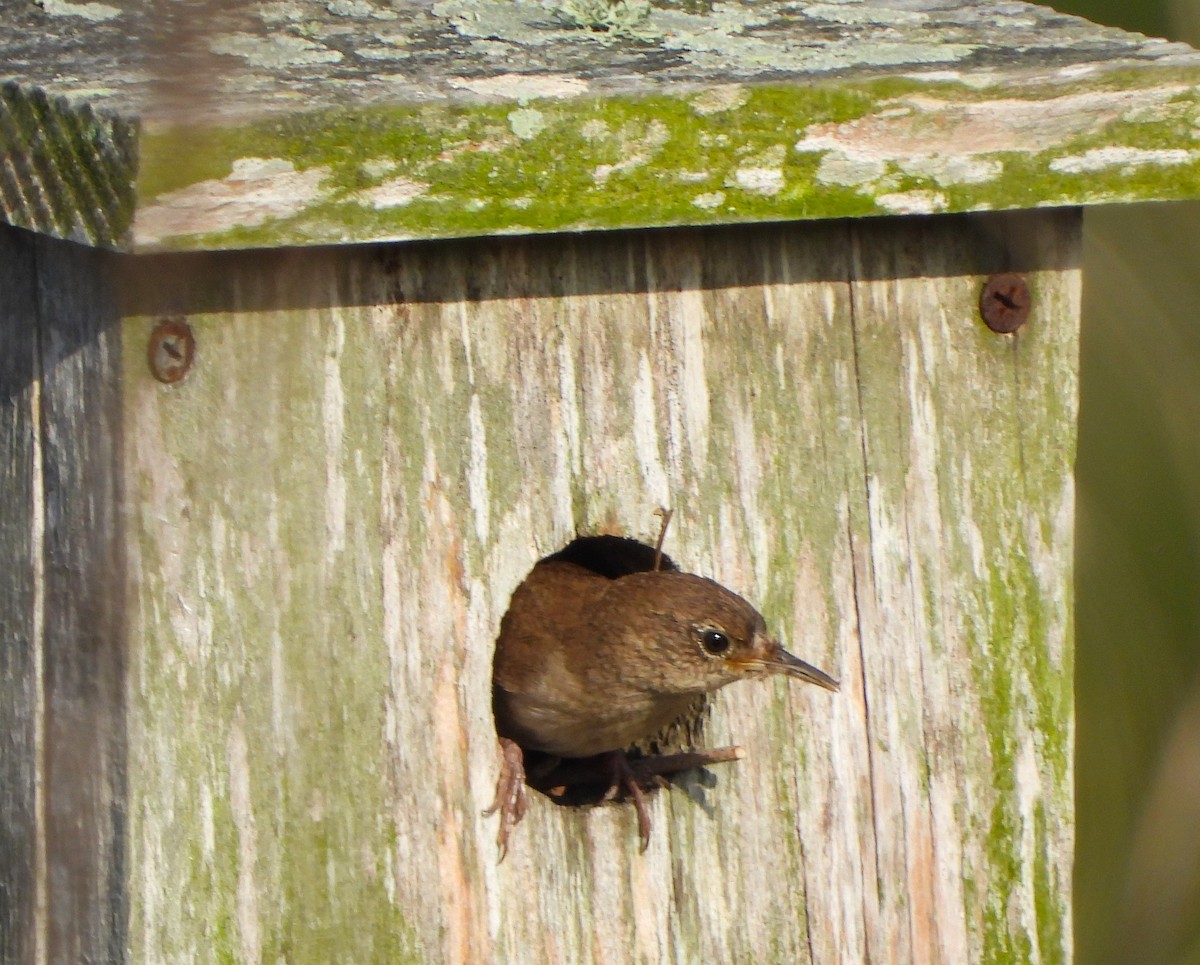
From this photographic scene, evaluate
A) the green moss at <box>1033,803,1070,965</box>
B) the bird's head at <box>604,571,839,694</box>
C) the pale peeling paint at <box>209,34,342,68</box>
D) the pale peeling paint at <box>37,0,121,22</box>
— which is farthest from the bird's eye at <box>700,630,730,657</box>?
the pale peeling paint at <box>37,0,121,22</box>

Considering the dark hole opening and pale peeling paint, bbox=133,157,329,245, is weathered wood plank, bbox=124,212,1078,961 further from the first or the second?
the dark hole opening

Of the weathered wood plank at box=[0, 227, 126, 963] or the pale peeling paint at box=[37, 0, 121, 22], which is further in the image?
the pale peeling paint at box=[37, 0, 121, 22]

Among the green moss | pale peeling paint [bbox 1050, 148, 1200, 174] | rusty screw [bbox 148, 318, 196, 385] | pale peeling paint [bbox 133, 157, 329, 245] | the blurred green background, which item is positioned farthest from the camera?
the blurred green background

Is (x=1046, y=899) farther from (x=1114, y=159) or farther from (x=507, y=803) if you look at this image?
(x=1114, y=159)

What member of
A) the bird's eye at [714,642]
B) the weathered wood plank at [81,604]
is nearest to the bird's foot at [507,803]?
the bird's eye at [714,642]

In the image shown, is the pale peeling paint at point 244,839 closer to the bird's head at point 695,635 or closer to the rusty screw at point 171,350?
the rusty screw at point 171,350

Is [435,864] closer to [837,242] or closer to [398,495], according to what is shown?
[398,495]

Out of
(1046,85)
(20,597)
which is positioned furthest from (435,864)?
(1046,85)
